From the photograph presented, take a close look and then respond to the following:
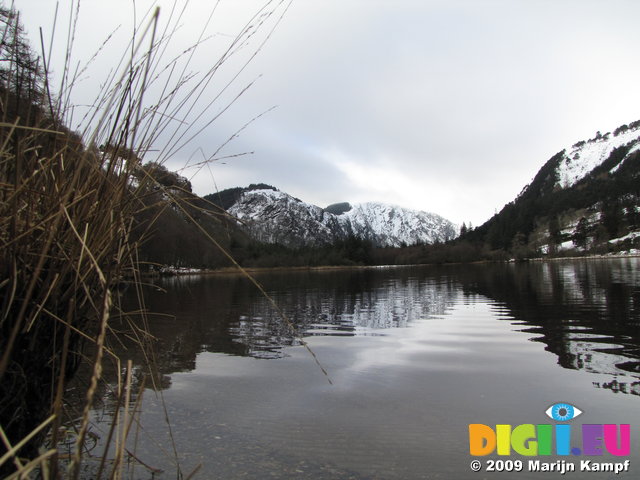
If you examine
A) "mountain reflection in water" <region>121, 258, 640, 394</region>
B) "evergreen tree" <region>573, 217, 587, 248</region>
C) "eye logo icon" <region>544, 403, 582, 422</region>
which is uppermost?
"evergreen tree" <region>573, 217, 587, 248</region>

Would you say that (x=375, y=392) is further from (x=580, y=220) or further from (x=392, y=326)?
(x=580, y=220)

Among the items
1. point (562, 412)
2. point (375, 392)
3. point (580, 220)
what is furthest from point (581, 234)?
point (375, 392)

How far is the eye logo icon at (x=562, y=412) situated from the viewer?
4.97m

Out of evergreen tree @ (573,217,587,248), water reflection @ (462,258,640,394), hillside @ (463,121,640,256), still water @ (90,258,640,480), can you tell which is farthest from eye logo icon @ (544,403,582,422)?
evergreen tree @ (573,217,587,248)

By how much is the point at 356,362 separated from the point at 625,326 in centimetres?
758

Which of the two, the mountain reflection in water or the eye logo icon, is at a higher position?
the mountain reflection in water

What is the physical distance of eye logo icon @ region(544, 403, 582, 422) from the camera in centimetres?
497

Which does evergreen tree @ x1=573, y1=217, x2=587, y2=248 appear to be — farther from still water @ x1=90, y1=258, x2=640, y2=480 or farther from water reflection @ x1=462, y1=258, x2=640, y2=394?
still water @ x1=90, y1=258, x2=640, y2=480

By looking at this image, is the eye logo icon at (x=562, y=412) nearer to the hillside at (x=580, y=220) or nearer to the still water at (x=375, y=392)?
the still water at (x=375, y=392)

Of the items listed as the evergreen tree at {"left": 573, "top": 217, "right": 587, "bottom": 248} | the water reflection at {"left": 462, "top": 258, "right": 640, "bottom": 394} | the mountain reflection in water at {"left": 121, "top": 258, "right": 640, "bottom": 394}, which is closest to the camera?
the water reflection at {"left": 462, "top": 258, "right": 640, "bottom": 394}

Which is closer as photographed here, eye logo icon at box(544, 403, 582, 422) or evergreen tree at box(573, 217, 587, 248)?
eye logo icon at box(544, 403, 582, 422)

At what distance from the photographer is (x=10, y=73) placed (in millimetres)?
2027

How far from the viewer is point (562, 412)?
16.8 ft

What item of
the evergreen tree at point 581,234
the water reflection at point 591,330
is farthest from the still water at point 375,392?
the evergreen tree at point 581,234
